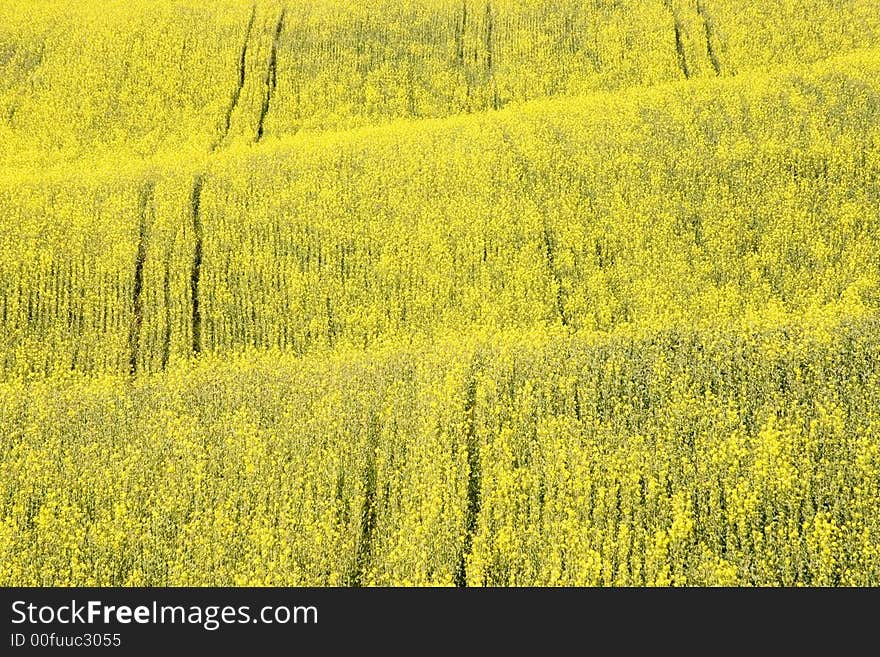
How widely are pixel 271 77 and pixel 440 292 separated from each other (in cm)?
1163

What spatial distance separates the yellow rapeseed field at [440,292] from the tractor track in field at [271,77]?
0.13 meters

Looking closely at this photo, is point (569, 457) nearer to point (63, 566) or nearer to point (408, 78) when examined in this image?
point (63, 566)

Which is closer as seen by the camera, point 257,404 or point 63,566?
point 63,566

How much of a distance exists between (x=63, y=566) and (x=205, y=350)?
582cm

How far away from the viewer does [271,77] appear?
26203mm

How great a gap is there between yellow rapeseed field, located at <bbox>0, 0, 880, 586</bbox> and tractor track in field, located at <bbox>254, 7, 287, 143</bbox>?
13 cm

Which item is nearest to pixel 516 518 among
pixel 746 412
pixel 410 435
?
pixel 410 435

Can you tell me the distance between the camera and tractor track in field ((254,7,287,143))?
24.9m

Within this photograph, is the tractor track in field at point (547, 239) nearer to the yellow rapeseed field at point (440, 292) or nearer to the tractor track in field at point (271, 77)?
the yellow rapeseed field at point (440, 292)

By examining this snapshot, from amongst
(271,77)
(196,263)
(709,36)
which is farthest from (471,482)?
(709,36)

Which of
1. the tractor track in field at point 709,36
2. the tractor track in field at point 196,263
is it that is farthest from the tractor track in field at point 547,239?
the tractor track in field at point 709,36

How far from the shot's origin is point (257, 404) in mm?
15000

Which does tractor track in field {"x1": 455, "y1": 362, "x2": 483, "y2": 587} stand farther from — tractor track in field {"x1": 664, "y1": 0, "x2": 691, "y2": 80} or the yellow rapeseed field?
tractor track in field {"x1": 664, "y1": 0, "x2": 691, "y2": 80}

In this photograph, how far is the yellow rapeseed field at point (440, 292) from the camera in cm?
1265
